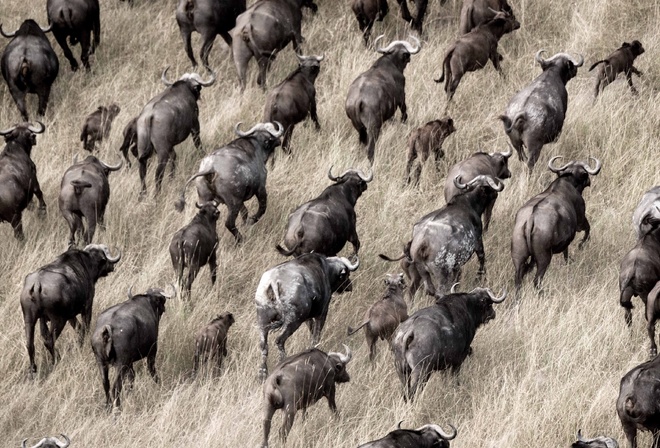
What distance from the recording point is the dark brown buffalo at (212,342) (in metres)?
11.8

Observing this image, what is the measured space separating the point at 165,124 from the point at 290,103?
1.34 m

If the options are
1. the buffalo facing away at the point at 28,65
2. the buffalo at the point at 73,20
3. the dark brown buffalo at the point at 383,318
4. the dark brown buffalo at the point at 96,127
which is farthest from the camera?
the buffalo at the point at 73,20

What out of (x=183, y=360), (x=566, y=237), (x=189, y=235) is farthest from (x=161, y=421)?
(x=566, y=237)

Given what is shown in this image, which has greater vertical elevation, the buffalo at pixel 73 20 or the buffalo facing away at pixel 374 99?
the buffalo at pixel 73 20

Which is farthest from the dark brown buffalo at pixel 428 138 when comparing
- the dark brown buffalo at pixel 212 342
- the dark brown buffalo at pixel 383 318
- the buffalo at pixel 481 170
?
the dark brown buffalo at pixel 212 342

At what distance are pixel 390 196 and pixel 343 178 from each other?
106 cm

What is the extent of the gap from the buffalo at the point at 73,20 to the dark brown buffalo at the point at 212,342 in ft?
19.6

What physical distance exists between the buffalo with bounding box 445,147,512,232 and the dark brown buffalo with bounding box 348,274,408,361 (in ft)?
5.90

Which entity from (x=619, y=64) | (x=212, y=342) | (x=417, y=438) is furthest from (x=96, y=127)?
(x=417, y=438)

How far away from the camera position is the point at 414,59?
16969 mm

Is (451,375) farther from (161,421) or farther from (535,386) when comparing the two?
(161,421)

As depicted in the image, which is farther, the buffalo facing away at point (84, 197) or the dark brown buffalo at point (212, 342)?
the buffalo facing away at point (84, 197)

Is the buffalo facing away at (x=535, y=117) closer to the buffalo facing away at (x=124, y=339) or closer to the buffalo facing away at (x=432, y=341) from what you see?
the buffalo facing away at (x=432, y=341)

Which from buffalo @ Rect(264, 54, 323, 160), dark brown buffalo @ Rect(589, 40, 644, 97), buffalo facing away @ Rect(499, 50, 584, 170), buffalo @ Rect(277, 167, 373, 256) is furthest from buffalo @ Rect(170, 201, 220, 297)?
dark brown buffalo @ Rect(589, 40, 644, 97)
